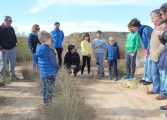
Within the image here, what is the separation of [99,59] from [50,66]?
5.69 m

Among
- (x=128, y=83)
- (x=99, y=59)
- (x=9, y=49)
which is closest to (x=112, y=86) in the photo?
(x=128, y=83)

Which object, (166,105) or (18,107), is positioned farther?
(18,107)

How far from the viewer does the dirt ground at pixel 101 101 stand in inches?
330

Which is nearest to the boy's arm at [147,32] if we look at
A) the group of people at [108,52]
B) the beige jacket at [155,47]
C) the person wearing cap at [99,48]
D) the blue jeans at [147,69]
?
the group of people at [108,52]

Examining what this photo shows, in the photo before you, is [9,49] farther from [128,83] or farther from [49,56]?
[49,56]

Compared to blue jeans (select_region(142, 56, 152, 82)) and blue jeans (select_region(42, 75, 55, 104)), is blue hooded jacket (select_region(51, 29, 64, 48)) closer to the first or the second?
blue jeans (select_region(142, 56, 152, 82))

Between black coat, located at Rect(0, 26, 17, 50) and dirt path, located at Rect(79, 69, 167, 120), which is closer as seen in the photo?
dirt path, located at Rect(79, 69, 167, 120)

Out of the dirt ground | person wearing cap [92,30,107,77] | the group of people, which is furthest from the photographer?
person wearing cap [92,30,107,77]

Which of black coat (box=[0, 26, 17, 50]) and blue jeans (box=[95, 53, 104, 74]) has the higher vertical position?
black coat (box=[0, 26, 17, 50])

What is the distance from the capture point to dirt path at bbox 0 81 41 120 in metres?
8.57

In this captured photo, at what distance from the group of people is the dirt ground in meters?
0.36

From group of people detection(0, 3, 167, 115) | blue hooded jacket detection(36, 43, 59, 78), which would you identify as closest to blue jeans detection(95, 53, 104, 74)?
group of people detection(0, 3, 167, 115)

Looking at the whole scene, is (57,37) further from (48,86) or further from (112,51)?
(48,86)

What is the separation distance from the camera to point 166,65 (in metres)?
7.76
